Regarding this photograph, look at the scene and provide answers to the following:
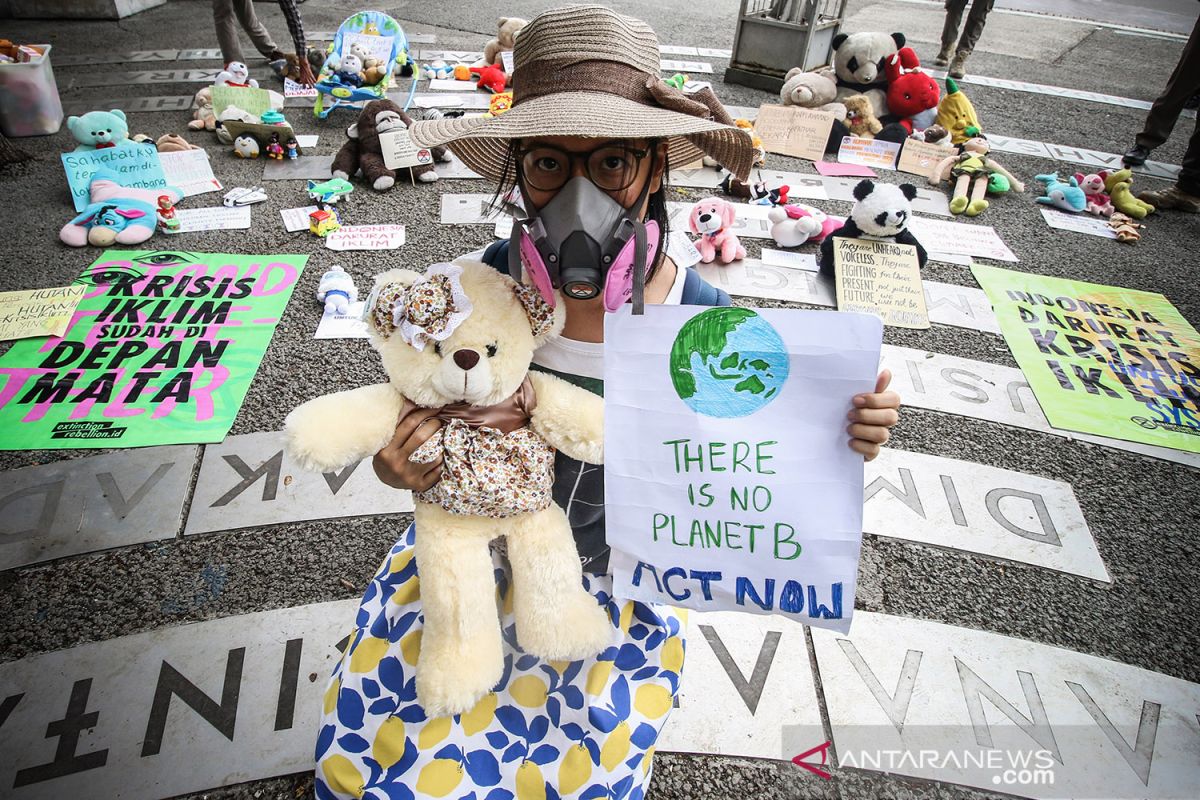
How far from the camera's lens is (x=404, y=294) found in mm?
1024

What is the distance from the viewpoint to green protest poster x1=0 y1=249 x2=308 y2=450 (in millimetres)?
2279

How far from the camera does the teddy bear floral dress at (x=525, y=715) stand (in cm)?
115

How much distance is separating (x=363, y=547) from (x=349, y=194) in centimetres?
243

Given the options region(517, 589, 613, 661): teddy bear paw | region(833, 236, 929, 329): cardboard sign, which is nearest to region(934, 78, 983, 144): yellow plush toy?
region(833, 236, 929, 329): cardboard sign

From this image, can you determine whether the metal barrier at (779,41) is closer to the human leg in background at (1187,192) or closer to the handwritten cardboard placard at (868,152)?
the handwritten cardboard placard at (868,152)

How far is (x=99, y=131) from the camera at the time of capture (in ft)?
11.4

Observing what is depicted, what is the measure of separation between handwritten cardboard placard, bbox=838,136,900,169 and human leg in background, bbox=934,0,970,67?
2.75 metres

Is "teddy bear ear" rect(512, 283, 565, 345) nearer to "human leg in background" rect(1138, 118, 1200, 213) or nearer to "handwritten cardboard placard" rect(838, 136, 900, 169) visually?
"handwritten cardboard placard" rect(838, 136, 900, 169)

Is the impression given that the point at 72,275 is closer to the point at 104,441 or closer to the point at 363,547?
the point at 104,441

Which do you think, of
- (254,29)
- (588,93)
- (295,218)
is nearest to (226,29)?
(254,29)

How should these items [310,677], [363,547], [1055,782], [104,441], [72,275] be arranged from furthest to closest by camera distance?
[72,275] → [104,441] → [363,547] → [310,677] → [1055,782]

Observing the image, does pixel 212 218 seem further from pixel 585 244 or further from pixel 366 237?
pixel 585 244

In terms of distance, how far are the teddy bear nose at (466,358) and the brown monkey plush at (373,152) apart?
308cm

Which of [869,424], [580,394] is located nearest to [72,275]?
[580,394]
